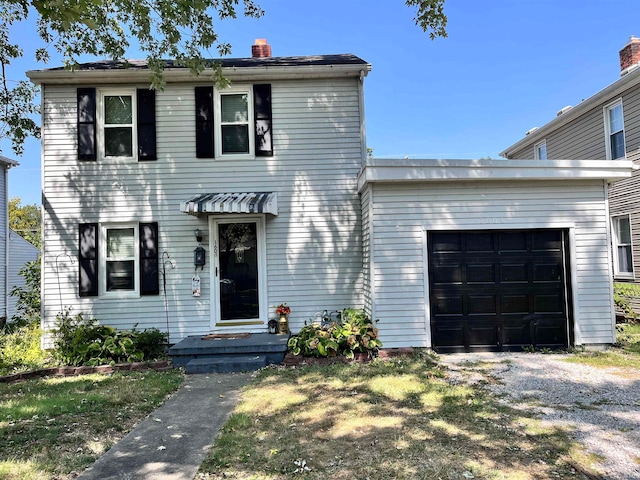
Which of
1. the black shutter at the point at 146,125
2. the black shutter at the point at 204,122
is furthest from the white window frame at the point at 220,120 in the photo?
the black shutter at the point at 146,125

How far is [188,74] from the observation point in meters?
7.89

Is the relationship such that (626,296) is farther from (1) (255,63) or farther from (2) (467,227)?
(1) (255,63)

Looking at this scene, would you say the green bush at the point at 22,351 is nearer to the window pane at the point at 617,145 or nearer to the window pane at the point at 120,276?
the window pane at the point at 120,276

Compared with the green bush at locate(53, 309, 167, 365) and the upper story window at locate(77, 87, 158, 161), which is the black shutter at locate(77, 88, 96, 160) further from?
the green bush at locate(53, 309, 167, 365)

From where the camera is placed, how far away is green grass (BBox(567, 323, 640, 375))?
19.4ft

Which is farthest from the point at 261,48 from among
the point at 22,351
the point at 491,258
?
the point at 22,351

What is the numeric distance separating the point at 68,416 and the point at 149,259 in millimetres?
3862

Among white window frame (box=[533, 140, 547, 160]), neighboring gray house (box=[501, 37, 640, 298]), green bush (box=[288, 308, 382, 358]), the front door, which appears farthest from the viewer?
white window frame (box=[533, 140, 547, 160])

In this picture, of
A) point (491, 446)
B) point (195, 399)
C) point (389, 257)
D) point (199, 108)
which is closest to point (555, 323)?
point (389, 257)

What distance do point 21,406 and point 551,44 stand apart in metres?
20.2

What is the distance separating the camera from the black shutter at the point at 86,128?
793 centimetres

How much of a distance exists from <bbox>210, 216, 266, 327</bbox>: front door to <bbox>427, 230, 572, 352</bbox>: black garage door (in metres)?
3.44

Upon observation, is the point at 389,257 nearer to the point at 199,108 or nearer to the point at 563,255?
the point at 563,255

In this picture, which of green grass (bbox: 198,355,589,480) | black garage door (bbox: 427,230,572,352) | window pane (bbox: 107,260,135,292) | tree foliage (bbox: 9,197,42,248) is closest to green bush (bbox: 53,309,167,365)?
window pane (bbox: 107,260,135,292)
